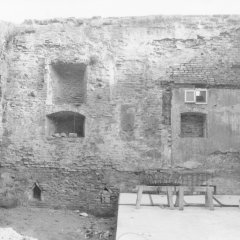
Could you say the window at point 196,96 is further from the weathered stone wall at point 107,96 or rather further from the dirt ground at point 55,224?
the dirt ground at point 55,224

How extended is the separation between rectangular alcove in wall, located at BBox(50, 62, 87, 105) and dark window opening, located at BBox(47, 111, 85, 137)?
1.13 ft

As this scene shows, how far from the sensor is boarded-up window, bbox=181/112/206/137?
8.50 meters

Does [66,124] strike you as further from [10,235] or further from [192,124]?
[10,235]

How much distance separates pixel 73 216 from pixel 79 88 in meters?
3.10

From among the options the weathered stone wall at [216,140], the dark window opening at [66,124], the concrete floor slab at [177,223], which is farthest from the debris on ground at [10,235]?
the weathered stone wall at [216,140]

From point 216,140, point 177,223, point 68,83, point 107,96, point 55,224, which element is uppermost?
point 68,83

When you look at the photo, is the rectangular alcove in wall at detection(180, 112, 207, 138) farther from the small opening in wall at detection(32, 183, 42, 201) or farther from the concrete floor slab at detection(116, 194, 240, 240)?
the small opening in wall at detection(32, 183, 42, 201)

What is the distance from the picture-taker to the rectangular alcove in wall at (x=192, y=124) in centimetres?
850

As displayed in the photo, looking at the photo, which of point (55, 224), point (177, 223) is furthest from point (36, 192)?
point (177, 223)

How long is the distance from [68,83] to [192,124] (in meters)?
3.22

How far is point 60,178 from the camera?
831cm

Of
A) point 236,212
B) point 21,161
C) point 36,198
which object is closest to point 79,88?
point 21,161

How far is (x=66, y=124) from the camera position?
29.8ft

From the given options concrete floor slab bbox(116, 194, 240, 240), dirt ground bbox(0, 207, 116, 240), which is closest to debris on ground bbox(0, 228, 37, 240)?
dirt ground bbox(0, 207, 116, 240)
